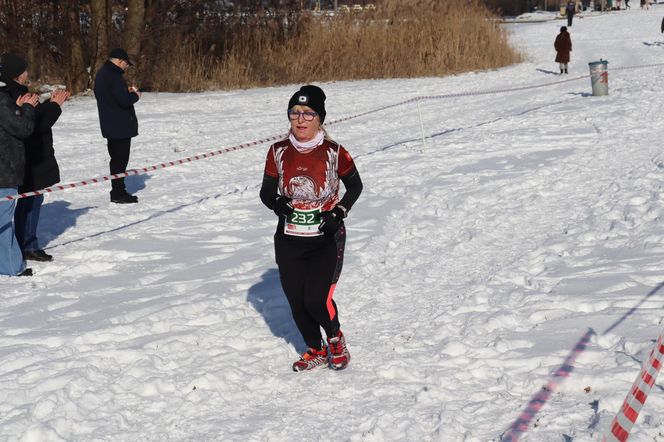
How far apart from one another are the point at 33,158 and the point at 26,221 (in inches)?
22.7

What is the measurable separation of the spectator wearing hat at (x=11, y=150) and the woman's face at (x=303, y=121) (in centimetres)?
320

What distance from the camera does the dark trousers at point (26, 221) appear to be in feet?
28.2

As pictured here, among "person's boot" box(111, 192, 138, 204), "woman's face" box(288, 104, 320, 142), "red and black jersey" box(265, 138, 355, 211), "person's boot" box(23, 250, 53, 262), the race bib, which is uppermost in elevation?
"woman's face" box(288, 104, 320, 142)

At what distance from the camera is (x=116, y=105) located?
10820mm

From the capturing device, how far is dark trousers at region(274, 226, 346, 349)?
5.63 meters

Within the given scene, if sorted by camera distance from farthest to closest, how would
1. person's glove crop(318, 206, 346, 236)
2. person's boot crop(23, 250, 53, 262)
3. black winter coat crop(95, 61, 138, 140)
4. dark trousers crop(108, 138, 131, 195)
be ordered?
dark trousers crop(108, 138, 131, 195) → black winter coat crop(95, 61, 138, 140) → person's boot crop(23, 250, 53, 262) → person's glove crop(318, 206, 346, 236)

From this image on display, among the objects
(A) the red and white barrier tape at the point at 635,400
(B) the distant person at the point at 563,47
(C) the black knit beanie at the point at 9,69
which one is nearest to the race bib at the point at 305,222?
(A) the red and white barrier tape at the point at 635,400

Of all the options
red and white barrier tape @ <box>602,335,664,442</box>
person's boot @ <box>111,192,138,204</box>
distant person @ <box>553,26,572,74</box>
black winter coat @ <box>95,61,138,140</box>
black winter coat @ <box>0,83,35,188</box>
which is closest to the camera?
red and white barrier tape @ <box>602,335,664,442</box>

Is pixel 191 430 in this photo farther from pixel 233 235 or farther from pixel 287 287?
pixel 233 235

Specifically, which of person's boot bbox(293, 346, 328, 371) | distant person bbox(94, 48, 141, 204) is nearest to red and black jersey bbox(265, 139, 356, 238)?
person's boot bbox(293, 346, 328, 371)

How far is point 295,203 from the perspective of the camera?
5.61 m

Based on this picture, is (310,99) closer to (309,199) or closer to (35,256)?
(309,199)

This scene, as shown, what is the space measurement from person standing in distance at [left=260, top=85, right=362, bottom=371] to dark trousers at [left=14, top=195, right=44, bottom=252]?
3733 millimetres

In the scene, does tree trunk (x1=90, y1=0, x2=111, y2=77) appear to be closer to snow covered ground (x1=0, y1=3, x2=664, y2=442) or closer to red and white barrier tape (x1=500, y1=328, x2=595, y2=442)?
snow covered ground (x1=0, y1=3, x2=664, y2=442)
